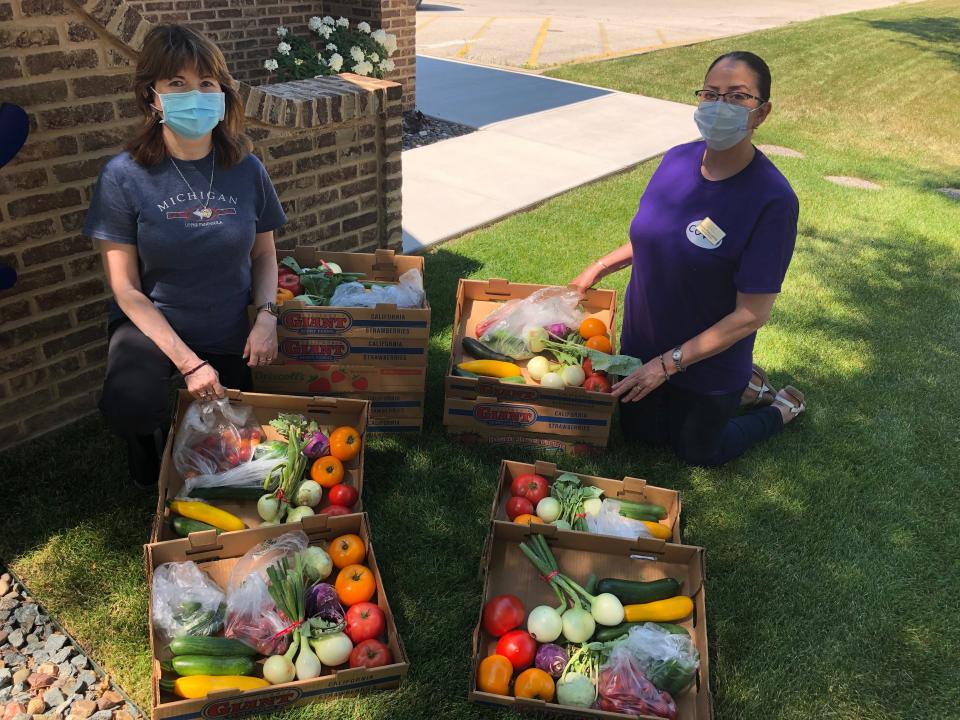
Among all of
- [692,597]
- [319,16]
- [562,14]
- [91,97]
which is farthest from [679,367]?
[562,14]

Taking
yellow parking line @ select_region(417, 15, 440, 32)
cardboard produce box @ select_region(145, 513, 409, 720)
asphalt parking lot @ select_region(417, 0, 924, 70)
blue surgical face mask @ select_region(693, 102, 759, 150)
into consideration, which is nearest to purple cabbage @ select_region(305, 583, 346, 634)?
cardboard produce box @ select_region(145, 513, 409, 720)

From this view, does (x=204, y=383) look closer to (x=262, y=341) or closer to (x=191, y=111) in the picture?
(x=262, y=341)

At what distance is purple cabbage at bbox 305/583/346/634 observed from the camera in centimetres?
259

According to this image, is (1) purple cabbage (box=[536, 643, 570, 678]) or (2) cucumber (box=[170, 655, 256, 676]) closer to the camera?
(2) cucumber (box=[170, 655, 256, 676])

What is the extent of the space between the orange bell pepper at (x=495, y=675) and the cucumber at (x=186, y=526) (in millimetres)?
1164

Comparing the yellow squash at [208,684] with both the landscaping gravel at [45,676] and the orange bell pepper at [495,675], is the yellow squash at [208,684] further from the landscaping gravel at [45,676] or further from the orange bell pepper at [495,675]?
the orange bell pepper at [495,675]

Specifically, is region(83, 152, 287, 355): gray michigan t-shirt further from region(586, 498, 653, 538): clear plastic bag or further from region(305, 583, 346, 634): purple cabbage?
region(586, 498, 653, 538): clear plastic bag

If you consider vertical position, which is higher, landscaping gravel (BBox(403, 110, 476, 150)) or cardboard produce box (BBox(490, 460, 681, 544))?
landscaping gravel (BBox(403, 110, 476, 150))

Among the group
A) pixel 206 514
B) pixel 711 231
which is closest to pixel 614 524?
pixel 711 231

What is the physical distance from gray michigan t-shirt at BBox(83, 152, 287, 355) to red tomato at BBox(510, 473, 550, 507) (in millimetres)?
1433

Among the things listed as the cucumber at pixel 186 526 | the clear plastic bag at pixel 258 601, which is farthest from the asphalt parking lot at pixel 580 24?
the clear plastic bag at pixel 258 601

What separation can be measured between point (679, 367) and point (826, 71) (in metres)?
13.0

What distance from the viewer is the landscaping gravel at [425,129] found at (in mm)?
8531

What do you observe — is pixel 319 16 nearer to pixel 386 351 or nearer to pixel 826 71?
pixel 386 351
